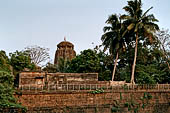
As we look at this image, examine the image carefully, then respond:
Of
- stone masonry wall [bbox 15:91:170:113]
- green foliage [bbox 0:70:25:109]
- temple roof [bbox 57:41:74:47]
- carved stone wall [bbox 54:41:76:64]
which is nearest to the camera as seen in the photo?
green foliage [bbox 0:70:25:109]

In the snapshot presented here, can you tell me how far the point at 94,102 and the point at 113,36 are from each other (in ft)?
32.1

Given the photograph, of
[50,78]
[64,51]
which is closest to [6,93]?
[50,78]

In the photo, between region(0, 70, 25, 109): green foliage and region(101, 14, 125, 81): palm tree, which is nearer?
region(0, 70, 25, 109): green foliage

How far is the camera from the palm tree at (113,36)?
20.1m

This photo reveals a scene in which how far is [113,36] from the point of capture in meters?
20.5

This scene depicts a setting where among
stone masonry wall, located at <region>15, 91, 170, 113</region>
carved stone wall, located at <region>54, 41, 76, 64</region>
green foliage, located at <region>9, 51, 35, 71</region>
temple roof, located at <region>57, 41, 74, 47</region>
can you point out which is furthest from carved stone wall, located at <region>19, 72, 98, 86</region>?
temple roof, located at <region>57, 41, 74, 47</region>

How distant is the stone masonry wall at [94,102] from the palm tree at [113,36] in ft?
20.3

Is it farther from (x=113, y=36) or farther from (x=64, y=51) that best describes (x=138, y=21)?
(x=64, y=51)

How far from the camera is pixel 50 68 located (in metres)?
29.2

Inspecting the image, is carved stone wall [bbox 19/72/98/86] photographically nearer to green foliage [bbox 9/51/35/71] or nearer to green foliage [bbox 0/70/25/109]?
green foliage [bbox 0/70/25/109]

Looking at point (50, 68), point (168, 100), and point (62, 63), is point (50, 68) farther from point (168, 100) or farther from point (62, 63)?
point (168, 100)

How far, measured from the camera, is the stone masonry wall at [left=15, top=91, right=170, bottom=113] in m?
12.8

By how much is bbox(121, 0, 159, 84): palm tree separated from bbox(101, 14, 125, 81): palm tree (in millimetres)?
1539

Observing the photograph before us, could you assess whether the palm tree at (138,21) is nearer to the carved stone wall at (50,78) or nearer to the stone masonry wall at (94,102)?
the stone masonry wall at (94,102)
